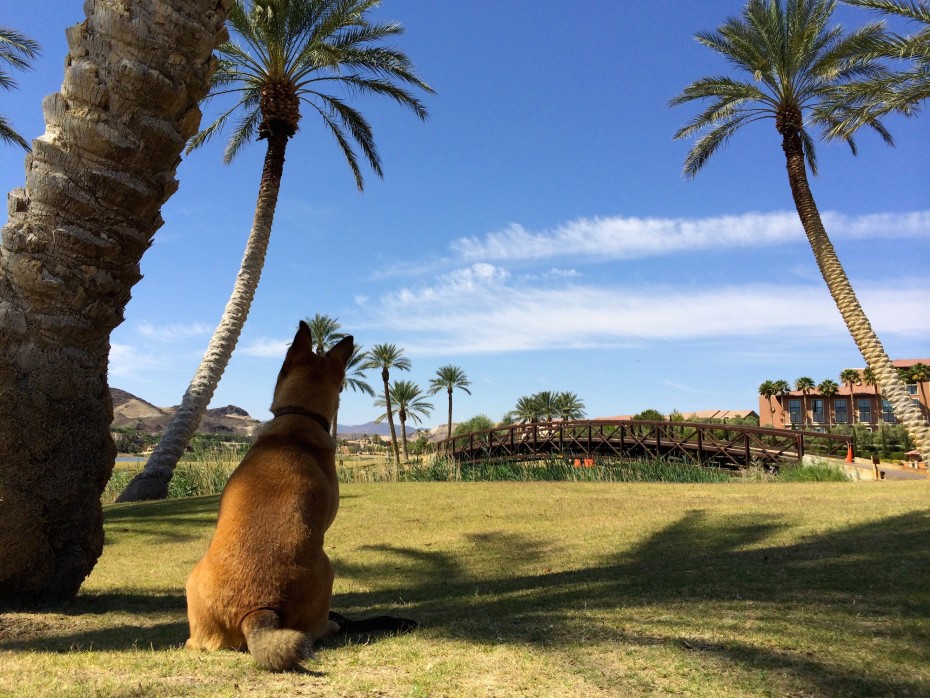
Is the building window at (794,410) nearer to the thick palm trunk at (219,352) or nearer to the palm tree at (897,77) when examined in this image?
the palm tree at (897,77)

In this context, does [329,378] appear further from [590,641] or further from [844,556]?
[844,556]

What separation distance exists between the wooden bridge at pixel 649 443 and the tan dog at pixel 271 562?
20260 mm

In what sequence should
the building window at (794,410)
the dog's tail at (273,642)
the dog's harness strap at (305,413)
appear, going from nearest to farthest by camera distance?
the dog's tail at (273,642), the dog's harness strap at (305,413), the building window at (794,410)

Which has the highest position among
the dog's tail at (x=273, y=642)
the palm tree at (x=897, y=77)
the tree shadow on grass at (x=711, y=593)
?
the palm tree at (x=897, y=77)

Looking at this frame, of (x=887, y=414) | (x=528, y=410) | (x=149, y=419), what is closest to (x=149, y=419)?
(x=149, y=419)

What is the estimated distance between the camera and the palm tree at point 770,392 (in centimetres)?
6272

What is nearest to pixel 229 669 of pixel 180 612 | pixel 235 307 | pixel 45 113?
pixel 180 612

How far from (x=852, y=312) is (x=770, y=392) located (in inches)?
1870

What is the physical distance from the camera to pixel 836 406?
61.1 m

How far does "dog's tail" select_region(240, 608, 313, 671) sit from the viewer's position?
303 cm

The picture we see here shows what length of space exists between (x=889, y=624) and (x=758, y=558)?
281 centimetres

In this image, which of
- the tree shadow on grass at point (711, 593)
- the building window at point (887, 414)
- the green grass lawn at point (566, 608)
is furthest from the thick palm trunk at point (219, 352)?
the building window at point (887, 414)

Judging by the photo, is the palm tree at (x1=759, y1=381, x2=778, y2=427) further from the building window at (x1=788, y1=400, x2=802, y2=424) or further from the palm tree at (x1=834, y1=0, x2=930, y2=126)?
the palm tree at (x1=834, y1=0, x2=930, y2=126)

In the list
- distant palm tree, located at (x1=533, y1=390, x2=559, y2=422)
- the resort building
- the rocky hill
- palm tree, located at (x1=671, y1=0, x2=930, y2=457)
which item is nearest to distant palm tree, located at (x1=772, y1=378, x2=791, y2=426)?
the resort building
